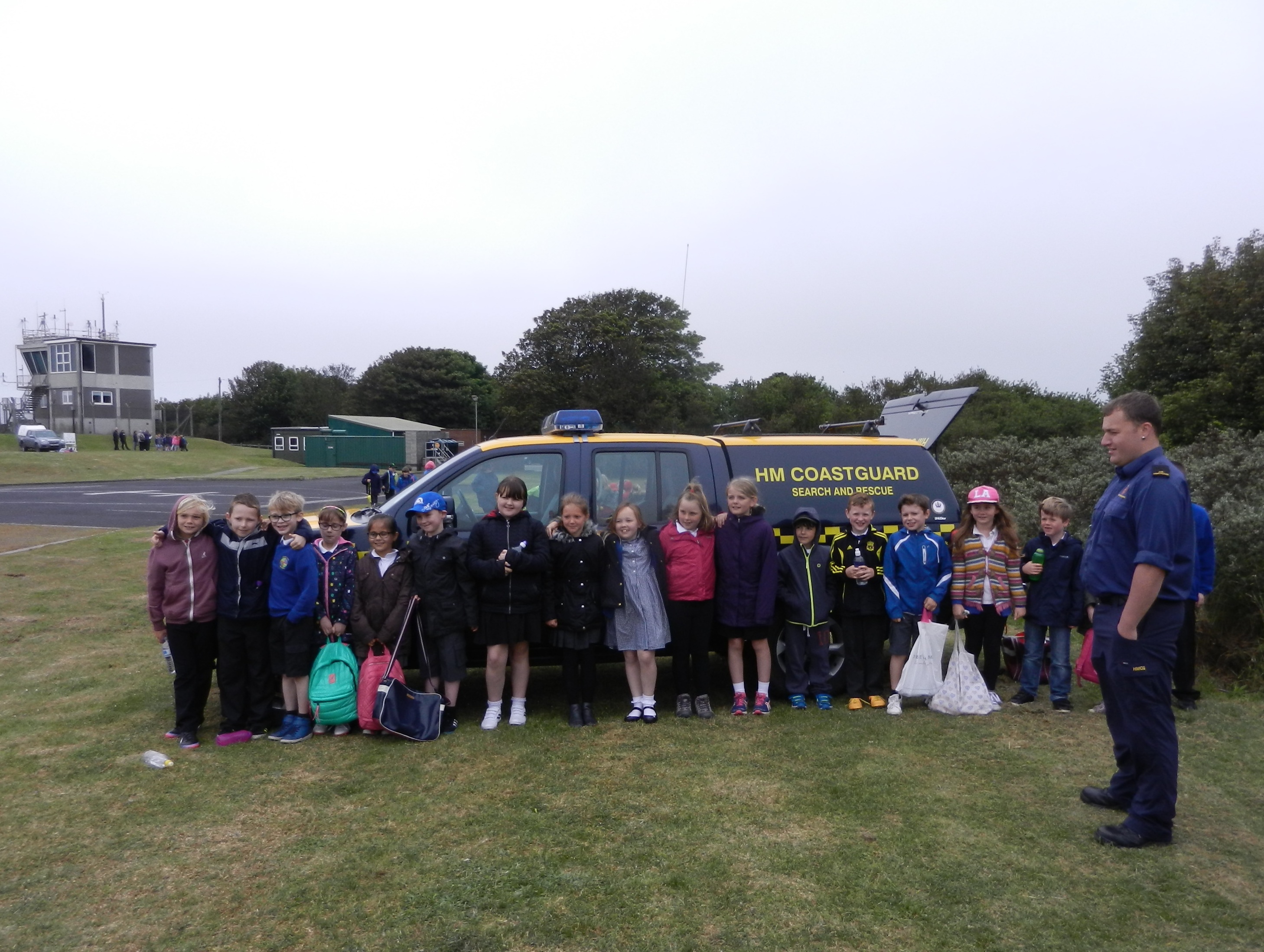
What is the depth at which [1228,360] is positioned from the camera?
41.3 feet

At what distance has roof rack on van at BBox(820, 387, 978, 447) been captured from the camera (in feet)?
26.3

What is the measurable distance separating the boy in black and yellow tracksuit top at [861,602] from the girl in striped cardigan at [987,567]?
1.70ft

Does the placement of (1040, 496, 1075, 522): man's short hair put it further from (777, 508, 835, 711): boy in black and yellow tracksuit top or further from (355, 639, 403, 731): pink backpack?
(355, 639, 403, 731): pink backpack

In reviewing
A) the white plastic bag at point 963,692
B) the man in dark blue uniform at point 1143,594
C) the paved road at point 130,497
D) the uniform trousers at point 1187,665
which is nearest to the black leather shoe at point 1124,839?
the man in dark blue uniform at point 1143,594

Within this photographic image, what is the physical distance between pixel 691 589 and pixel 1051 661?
2627 millimetres

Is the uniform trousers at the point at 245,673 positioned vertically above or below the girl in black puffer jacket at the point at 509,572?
below

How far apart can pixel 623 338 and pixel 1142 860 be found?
153 feet

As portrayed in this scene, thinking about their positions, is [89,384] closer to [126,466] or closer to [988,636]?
[126,466]

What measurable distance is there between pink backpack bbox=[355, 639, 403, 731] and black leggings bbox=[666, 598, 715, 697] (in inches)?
71.4

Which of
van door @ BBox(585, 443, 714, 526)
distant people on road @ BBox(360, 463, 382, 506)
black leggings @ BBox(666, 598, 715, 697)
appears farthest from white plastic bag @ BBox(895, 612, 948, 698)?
distant people on road @ BBox(360, 463, 382, 506)

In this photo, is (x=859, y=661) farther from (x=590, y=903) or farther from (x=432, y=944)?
(x=432, y=944)

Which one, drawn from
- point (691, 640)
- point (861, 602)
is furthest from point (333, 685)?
point (861, 602)

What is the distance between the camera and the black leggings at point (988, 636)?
629 centimetres

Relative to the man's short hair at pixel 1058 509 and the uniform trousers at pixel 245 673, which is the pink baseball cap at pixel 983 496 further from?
the uniform trousers at pixel 245 673
